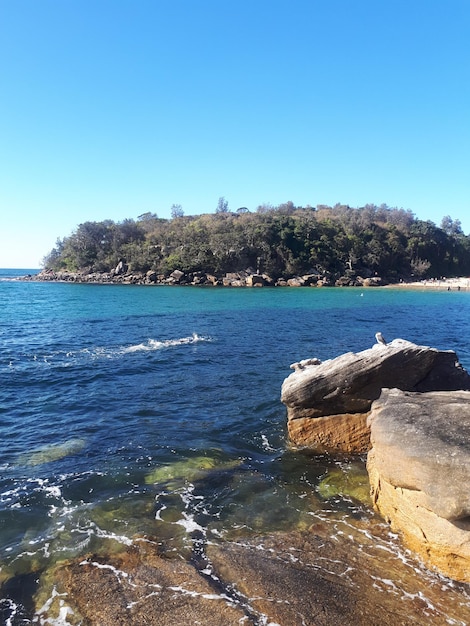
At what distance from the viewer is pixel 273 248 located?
99.6 m

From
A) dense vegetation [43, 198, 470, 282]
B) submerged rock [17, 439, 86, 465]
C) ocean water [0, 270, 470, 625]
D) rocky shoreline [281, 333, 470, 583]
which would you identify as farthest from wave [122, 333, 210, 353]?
dense vegetation [43, 198, 470, 282]

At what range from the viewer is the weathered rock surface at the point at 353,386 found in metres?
11.3

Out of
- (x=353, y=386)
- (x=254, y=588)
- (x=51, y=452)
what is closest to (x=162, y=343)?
(x=51, y=452)

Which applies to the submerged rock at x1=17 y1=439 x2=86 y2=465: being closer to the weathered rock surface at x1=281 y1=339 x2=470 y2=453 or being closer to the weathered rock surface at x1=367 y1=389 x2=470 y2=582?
the weathered rock surface at x1=281 y1=339 x2=470 y2=453

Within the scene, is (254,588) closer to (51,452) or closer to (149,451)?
(149,451)

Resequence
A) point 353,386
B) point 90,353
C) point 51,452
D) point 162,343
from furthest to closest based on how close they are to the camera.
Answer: point 162,343 → point 90,353 → point 51,452 → point 353,386

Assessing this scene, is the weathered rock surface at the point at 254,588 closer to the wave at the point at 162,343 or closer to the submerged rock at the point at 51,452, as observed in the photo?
the submerged rock at the point at 51,452

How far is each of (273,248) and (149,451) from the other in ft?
299

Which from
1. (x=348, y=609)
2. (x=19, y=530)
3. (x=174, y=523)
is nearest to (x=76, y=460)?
(x=19, y=530)

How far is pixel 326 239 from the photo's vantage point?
347ft

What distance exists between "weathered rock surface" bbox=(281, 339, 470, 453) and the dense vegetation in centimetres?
8460

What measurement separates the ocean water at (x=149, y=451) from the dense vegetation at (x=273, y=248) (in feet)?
232

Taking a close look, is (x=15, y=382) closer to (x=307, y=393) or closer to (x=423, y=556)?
(x=307, y=393)

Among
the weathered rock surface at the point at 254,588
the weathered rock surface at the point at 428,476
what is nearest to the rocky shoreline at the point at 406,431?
the weathered rock surface at the point at 428,476
